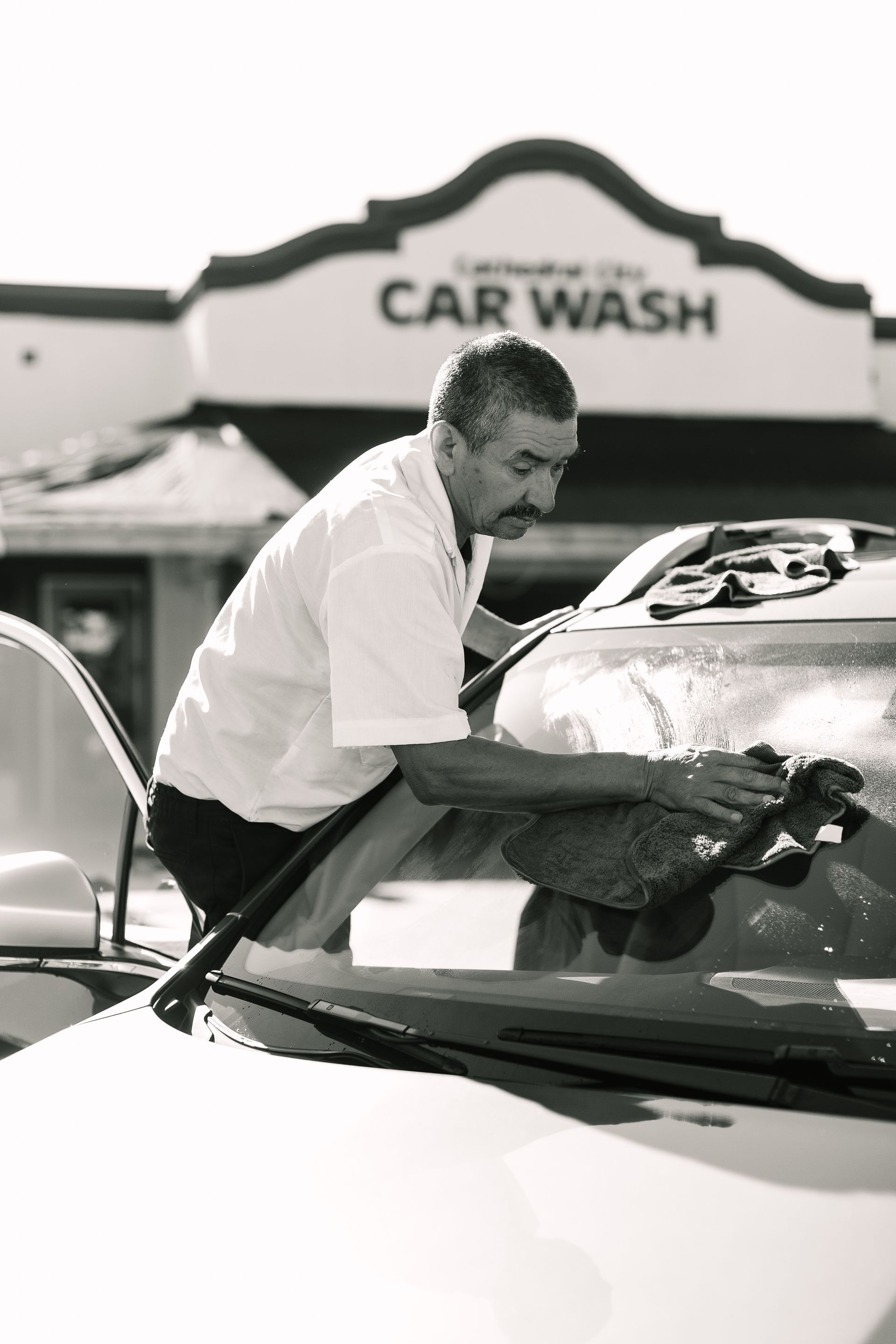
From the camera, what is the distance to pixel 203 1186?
5.08ft

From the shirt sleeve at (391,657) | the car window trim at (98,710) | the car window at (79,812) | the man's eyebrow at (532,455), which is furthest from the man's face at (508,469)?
the car window at (79,812)

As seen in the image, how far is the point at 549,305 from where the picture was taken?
12984 millimetres

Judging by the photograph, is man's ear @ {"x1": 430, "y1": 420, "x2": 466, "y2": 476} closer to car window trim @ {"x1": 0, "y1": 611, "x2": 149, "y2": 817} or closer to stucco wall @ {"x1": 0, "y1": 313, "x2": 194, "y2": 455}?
car window trim @ {"x1": 0, "y1": 611, "x2": 149, "y2": 817}

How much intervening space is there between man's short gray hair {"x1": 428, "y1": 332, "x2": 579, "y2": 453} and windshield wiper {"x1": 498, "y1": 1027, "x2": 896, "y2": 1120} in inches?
36.4

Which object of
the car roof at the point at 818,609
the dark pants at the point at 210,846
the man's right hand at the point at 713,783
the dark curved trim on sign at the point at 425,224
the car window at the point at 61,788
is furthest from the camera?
the dark curved trim on sign at the point at 425,224

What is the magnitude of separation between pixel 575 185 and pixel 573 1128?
40.9ft

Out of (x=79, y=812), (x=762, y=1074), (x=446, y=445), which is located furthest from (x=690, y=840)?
(x=79, y=812)

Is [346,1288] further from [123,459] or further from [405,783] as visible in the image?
[123,459]

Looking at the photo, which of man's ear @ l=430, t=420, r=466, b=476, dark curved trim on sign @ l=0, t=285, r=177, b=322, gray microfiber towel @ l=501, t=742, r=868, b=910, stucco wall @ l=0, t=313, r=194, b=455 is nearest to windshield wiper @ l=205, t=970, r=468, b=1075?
gray microfiber towel @ l=501, t=742, r=868, b=910

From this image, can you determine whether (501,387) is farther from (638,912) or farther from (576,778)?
(638,912)

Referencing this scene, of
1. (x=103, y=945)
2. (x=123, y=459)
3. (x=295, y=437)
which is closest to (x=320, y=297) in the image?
(x=295, y=437)

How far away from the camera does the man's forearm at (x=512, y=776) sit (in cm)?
200

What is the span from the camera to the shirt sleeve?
6.70ft

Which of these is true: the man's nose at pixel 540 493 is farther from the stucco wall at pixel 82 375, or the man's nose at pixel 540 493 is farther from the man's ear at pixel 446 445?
the stucco wall at pixel 82 375
